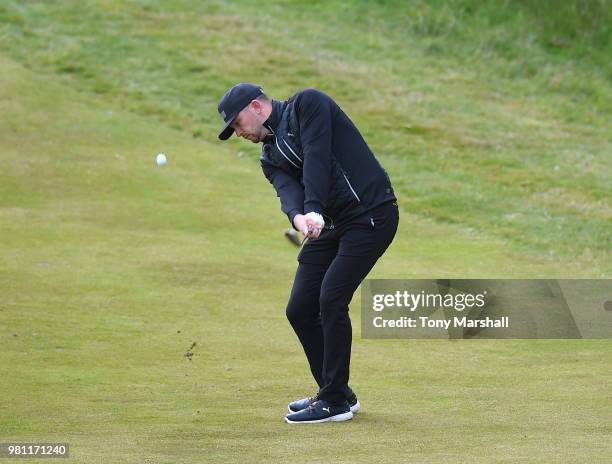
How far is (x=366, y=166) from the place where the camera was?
7488 millimetres

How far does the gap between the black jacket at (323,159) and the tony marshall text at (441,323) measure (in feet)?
12.8

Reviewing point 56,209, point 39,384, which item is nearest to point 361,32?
point 56,209

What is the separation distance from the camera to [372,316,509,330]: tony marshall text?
11.2 metres

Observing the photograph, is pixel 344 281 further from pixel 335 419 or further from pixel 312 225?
pixel 335 419

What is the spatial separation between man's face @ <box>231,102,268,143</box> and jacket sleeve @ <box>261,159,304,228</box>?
207mm

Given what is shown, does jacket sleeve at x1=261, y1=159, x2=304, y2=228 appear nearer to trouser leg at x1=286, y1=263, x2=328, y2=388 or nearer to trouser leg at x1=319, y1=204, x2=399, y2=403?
trouser leg at x1=319, y1=204, x2=399, y2=403

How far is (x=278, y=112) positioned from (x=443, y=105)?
16.9 meters

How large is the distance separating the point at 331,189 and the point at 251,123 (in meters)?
0.63

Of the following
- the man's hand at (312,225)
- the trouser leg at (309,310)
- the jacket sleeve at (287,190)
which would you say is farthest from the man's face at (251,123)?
the trouser leg at (309,310)

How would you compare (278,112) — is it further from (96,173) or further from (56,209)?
(96,173)

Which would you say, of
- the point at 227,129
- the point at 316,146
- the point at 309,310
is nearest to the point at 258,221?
the point at 309,310

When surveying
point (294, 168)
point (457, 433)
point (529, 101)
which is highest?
point (294, 168)

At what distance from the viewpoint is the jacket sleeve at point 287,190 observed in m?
7.31

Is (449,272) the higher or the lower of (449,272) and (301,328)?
the lower
